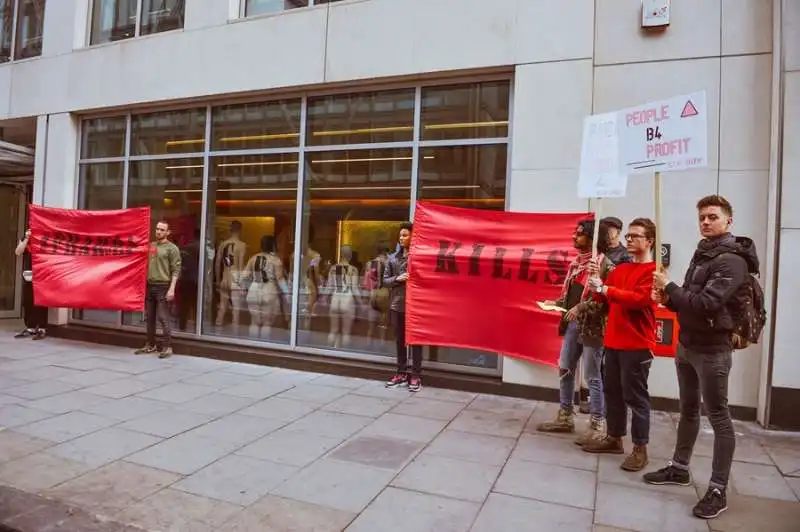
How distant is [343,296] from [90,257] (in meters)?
4.51

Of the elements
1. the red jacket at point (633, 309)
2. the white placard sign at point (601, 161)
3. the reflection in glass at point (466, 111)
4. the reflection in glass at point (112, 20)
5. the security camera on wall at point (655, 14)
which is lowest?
the red jacket at point (633, 309)

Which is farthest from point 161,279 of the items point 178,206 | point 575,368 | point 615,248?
point 615,248

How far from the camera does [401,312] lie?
7.15 metres

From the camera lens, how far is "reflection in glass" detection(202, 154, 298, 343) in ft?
28.5

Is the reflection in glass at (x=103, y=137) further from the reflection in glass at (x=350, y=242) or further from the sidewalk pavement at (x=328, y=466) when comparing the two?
the sidewalk pavement at (x=328, y=466)

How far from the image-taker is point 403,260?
721 centimetres

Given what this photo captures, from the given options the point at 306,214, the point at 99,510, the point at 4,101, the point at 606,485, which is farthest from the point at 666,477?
the point at 4,101

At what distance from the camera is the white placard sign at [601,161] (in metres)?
4.55

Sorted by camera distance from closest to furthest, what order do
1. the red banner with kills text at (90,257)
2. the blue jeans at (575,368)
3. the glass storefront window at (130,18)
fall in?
the blue jeans at (575,368)
the red banner with kills text at (90,257)
the glass storefront window at (130,18)

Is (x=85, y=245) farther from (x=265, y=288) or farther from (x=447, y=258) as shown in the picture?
(x=447, y=258)

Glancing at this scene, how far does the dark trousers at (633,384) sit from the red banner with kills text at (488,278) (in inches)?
71.2

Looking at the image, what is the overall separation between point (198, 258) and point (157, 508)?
242 inches

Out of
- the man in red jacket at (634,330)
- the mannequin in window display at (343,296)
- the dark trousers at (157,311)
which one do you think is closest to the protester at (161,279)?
the dark trousers at (157,311)

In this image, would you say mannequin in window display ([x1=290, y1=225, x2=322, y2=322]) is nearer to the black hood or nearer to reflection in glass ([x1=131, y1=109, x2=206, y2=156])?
reflection in glass ([x1=131, y1=109, x2=206, y2=156])
